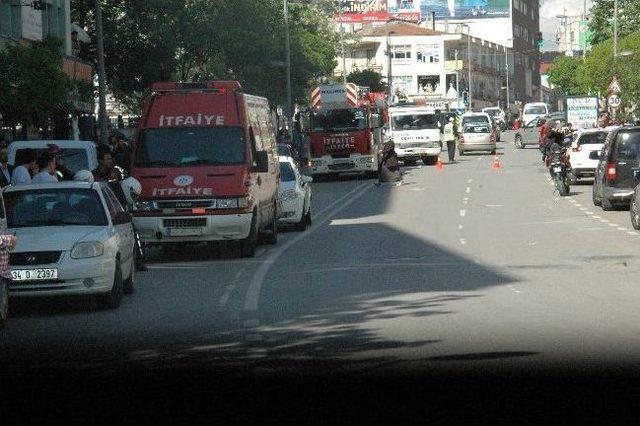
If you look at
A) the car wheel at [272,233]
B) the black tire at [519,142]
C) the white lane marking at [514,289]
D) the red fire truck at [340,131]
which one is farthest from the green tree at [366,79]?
the white lane marking at [514,289]

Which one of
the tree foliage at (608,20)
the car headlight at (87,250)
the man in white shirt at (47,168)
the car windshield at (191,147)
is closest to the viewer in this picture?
the car headlight at (87,250)

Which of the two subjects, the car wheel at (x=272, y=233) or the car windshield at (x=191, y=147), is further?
the car wheel at (x=272, y=233)

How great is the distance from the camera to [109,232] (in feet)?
57.0

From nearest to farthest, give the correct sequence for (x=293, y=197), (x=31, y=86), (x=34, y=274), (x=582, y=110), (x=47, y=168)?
(x=34, y=274) → (x=47, y=168) → (x=293, y=197) → (x=31, y=86) → (x=582, y=110)

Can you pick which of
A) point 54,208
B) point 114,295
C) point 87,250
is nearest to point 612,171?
point 54,208

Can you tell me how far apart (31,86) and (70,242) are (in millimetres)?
19624

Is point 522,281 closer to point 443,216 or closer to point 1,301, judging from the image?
point 1,301

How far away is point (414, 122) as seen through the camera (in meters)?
65.1

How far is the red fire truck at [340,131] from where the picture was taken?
54.9m

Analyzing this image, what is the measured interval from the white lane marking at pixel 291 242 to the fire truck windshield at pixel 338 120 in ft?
8.38

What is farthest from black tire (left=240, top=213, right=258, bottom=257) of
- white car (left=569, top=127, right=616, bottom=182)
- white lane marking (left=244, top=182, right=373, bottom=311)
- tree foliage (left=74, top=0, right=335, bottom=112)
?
tree foliage (left=74, top=0, right=335, bottom=112)

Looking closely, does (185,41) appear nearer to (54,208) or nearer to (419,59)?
(54,208)

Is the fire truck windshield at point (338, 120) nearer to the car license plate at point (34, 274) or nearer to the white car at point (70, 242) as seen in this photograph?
the white car at point (70, 242)

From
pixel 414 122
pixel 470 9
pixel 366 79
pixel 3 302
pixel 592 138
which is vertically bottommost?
pixel 3 302
